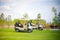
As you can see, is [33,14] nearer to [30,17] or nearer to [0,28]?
[30,17]

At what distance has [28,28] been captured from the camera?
1.80 meters

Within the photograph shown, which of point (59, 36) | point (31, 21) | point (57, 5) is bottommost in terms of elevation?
point (59, 36)

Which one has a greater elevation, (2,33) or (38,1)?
(38,1)

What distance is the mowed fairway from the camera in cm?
177

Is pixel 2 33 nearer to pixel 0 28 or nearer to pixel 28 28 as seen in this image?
pixel 0 28

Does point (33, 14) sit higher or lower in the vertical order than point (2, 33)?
higher

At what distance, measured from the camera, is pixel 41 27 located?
70.2 inches

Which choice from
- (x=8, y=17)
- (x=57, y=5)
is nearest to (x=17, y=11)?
(x=8, y=17)

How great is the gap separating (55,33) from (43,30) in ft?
0.38

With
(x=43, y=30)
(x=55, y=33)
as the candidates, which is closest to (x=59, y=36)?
(x=55, y=33)

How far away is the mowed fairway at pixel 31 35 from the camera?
177cm

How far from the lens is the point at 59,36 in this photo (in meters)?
1.78

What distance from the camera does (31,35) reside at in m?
1.78

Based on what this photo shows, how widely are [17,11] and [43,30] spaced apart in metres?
0.31
